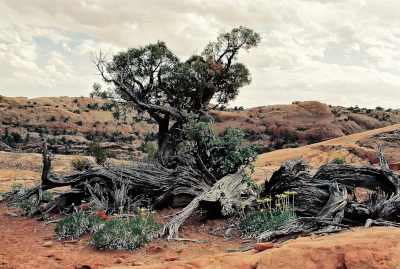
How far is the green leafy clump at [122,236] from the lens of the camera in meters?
5.45

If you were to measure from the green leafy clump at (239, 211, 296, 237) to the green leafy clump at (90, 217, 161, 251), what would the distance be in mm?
1839

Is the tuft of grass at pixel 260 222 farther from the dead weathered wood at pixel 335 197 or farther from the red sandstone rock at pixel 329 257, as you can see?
the red sandstone rock at pixel 329 257

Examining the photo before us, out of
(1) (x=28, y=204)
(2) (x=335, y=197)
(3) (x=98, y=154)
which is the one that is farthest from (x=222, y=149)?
(3) (x=98, y=154)

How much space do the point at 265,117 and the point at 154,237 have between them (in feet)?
154

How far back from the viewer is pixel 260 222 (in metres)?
6.07

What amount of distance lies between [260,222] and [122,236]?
268 centimetres

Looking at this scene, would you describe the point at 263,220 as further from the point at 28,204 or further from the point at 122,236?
the point at 28,204

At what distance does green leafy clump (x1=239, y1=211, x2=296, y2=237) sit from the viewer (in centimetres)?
551

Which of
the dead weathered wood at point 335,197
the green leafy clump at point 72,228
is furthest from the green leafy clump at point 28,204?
the dead weathered wood at point 335,197

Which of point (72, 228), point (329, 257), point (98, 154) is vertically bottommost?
point (72, 228)

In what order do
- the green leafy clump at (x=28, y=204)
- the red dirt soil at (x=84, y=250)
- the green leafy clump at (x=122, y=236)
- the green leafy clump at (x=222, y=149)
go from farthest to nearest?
the green leafy clump at (x=222, y=149)
the green leafy clump at (x=28, y=204)
the green leafy clump at (x=122, y=236)
the red dirt soil at (x=84, y=250)

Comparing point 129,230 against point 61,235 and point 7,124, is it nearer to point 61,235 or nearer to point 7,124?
point 61,235

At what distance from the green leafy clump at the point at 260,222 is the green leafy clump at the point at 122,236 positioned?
6.03ft

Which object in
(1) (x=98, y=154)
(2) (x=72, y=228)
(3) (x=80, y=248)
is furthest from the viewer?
(1) (x=98, y=154)
